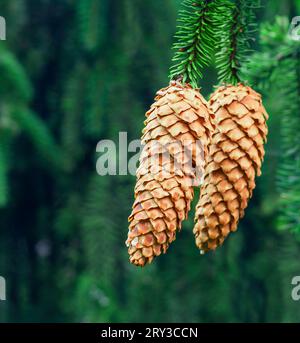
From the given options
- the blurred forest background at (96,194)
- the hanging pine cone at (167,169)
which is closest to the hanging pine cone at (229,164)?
the hanging pine cone at (167,169)

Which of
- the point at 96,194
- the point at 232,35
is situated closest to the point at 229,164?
the point at 232,35

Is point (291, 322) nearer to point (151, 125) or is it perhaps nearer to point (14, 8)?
point (14, 8)

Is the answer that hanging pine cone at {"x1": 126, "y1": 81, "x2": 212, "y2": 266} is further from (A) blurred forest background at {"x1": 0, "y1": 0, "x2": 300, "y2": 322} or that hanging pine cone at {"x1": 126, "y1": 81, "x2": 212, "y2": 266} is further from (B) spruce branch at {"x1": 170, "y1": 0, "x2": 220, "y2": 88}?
(A) blurred forest background at {"x1": 0, "y1": 0, "x2": 300, "y2": 322}

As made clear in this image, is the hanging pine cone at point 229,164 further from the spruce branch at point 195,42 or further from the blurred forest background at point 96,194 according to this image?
the blurred forest background at point 96,194

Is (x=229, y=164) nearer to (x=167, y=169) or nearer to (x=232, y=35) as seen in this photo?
(x=167, y=169)
